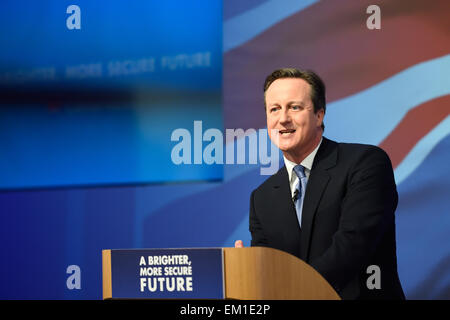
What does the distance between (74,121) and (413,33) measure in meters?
2.20

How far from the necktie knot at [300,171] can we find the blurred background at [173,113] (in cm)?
125

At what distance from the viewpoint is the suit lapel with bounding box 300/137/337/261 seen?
2.41 m

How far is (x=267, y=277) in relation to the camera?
174 centimetres

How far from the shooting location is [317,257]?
2389 millimetres

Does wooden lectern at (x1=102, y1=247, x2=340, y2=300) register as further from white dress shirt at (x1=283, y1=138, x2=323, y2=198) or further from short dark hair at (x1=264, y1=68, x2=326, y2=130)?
short dark hair at (x1=264, y1=68, x2=326, y2=130)

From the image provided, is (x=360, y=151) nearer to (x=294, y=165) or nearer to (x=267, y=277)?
(x=294, y=165)

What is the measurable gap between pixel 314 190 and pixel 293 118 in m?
0.32

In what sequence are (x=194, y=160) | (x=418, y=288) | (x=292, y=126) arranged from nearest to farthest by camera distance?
(x=292, y=126) < (x=418, y=288) < (x=194, y=160)

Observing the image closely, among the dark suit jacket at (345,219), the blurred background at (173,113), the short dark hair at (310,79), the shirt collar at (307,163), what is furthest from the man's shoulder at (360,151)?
the blurred background at (173,113)

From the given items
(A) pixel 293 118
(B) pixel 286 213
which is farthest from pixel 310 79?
(B) pixel 286 213

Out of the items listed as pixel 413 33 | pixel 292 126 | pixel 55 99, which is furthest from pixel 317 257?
pixel 55 99

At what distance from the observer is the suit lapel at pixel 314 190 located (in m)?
2.41

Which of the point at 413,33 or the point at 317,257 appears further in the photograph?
the point at 413,33

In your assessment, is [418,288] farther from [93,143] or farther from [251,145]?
[93,143]
